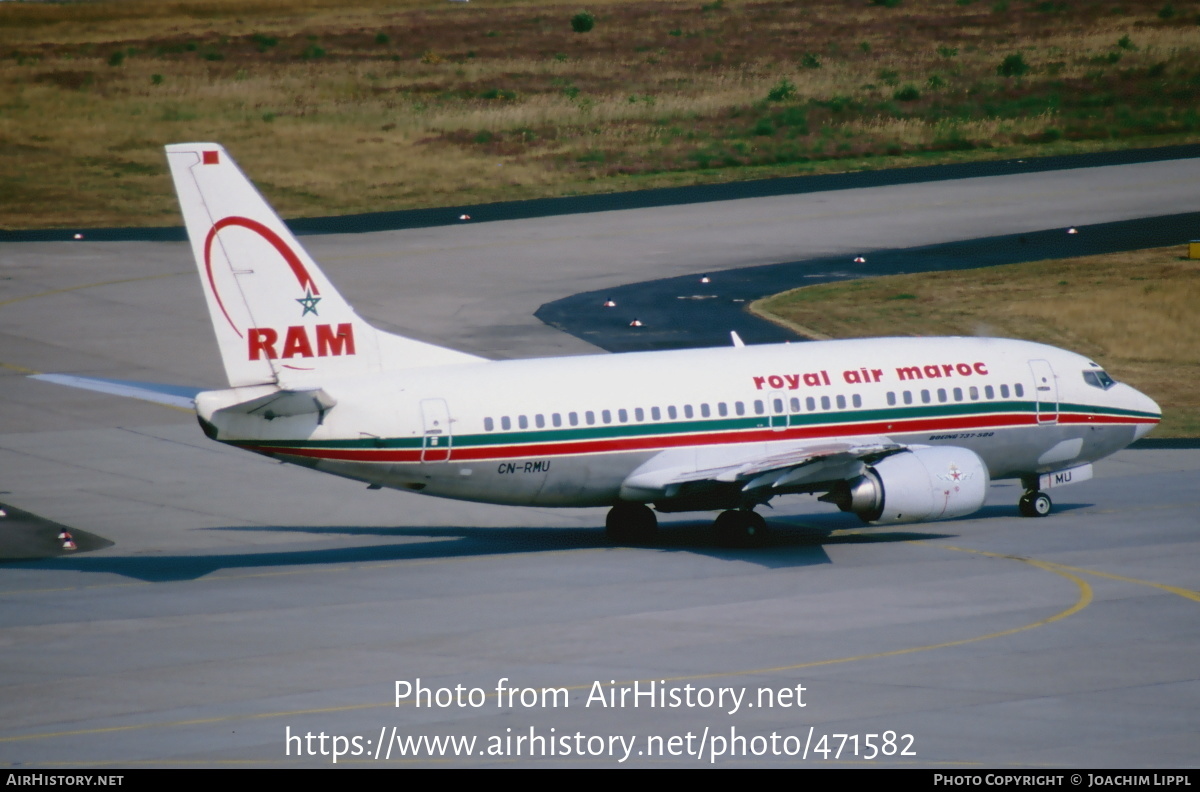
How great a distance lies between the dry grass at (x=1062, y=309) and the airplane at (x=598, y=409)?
61.6 feet

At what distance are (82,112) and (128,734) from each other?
9382cm

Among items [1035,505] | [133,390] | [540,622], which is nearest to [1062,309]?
[1035,505]

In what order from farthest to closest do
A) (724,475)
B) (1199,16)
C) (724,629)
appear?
(1199,16) < (724,475) < (724,629)

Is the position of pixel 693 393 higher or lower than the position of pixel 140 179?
lower

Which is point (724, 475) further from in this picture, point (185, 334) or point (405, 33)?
point (405, 33)

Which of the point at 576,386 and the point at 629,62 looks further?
the point at 629,62

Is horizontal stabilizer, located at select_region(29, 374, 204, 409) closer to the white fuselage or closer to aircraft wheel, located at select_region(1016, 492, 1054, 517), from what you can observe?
the white fuselage

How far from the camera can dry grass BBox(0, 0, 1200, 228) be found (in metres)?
98.8

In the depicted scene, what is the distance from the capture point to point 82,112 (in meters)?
111

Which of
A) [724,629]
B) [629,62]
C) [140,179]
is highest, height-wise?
[629,62]

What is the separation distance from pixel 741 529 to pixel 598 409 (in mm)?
4614

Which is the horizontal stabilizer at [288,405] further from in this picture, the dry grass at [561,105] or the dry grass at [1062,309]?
the dry grass at [561,105]

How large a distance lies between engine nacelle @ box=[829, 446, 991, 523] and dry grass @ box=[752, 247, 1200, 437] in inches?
868

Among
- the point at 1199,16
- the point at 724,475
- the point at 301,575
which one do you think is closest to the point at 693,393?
the point at 724,475
